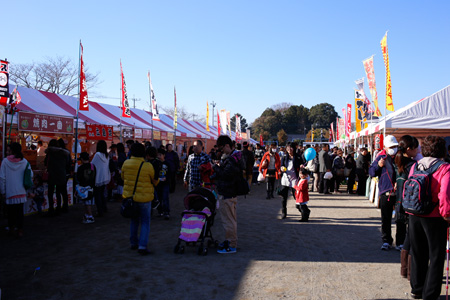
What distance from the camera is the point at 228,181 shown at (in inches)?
236

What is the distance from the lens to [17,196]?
7008mm

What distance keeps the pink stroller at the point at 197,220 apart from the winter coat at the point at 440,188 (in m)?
3.28

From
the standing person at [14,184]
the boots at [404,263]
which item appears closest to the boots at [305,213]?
the boots at [404,263]

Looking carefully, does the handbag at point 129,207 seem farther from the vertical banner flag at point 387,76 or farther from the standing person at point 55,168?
the vertical banner flag at point 387,76

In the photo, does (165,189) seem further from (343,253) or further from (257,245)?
(343,253)

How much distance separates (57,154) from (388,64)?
9.49m

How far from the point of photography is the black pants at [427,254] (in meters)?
4.01

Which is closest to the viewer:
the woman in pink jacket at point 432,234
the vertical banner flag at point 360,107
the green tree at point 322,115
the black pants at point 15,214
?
the woman in pink jacket at point 432,234

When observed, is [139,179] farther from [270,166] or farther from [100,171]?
[270,166]

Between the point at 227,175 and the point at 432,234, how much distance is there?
288cm

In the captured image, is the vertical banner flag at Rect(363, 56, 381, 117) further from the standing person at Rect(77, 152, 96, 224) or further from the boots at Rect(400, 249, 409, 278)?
the standing person at Rect(77, 152, 96, 224)

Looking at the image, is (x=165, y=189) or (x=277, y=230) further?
(x=165, y=189)

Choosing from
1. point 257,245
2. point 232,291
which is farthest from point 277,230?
point 232,291

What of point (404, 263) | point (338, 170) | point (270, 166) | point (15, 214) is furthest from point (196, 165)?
point (338, 170)
